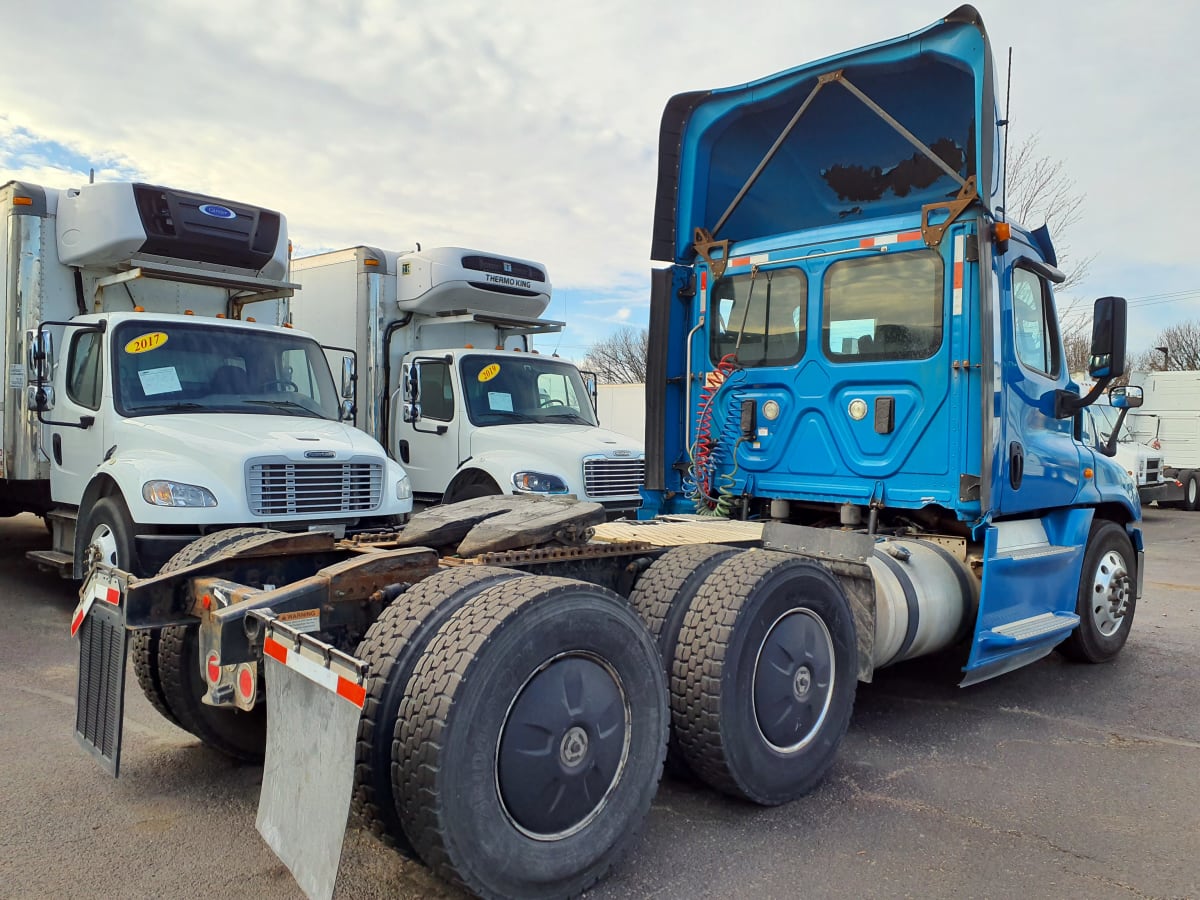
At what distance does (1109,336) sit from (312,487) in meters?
5.62

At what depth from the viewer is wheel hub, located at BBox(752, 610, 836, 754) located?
13.0 ft

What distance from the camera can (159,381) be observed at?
7543 millimetres

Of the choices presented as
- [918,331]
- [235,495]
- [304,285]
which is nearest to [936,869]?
[918,331]

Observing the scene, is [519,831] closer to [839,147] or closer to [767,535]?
[767,535]

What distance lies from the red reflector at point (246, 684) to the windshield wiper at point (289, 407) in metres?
5.01

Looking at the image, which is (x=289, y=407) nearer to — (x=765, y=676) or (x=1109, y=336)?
(x=765, y=676)

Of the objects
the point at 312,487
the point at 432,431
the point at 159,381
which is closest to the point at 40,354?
the point at 159,381

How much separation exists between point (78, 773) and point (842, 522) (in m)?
4.35

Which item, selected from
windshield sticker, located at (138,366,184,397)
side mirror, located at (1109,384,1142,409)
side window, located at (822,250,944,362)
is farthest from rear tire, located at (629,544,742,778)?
windshield sticker, located at (138,366,184,397)

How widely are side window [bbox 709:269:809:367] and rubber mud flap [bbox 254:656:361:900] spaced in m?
4.19

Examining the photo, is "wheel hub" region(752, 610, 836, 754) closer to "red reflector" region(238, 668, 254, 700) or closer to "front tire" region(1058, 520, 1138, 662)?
"red reflector" region(238, 668, 254, 700)

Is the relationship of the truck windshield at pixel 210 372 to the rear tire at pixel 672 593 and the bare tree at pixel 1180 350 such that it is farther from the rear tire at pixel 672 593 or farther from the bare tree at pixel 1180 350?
the bare tree at pixel 1180 350

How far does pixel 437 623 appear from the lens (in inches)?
120

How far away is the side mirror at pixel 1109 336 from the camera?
5.92 m
